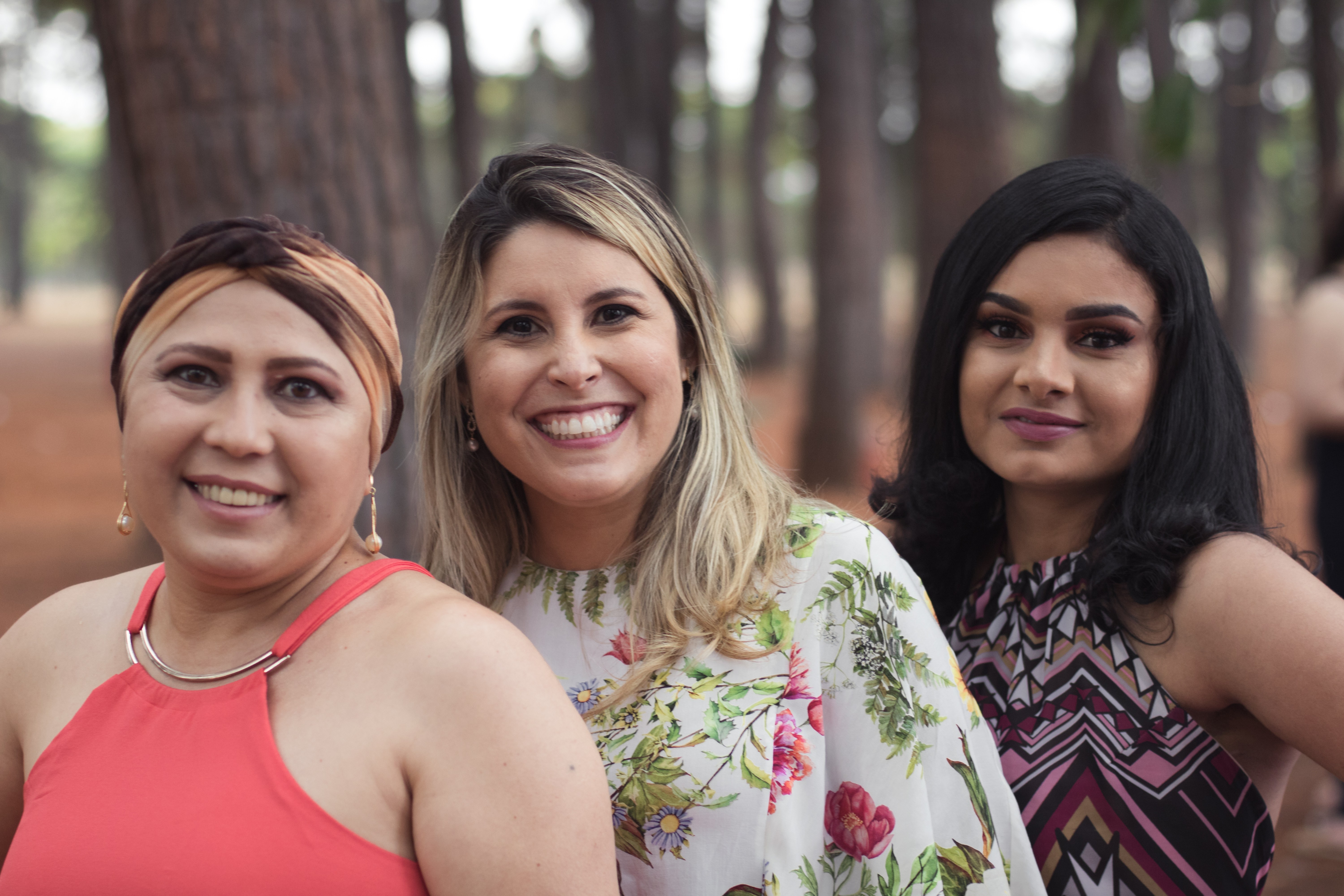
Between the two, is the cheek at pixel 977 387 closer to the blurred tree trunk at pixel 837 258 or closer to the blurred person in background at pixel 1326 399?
the blurred person in background at pixel 1326 399

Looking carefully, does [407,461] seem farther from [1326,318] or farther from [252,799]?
[1326,318]

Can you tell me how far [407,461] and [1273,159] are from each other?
4951 centimetres

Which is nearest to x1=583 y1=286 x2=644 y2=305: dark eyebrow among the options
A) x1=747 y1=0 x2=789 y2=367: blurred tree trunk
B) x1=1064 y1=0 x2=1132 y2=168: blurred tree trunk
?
x1=1064 y1=0 x2=1132 y2=168: blurred tree trunk

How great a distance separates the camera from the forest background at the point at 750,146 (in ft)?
10.7

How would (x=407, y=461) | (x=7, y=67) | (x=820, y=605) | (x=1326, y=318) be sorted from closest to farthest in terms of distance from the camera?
1. (x=820, y=605)
2. (x=407, y=461)
3. (x=1326, y=318)
4. (x=7, y=67)

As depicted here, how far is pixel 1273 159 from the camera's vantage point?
45344mm

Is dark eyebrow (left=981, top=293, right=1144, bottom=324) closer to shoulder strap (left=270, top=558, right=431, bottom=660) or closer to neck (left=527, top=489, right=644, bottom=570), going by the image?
neck (left=527, top=489, right=644, bottom=570)

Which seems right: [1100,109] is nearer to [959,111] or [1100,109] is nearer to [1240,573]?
[959,111]

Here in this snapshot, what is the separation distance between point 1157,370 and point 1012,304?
0.30m

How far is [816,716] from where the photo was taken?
2.06m

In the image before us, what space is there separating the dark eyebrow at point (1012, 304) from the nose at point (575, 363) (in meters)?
0.79

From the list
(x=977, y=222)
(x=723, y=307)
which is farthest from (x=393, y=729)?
(x=977, y=222)

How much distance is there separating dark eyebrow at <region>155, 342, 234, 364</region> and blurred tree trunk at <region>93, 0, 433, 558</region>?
67.4 inches

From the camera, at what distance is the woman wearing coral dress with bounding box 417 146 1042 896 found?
2.00 meters
